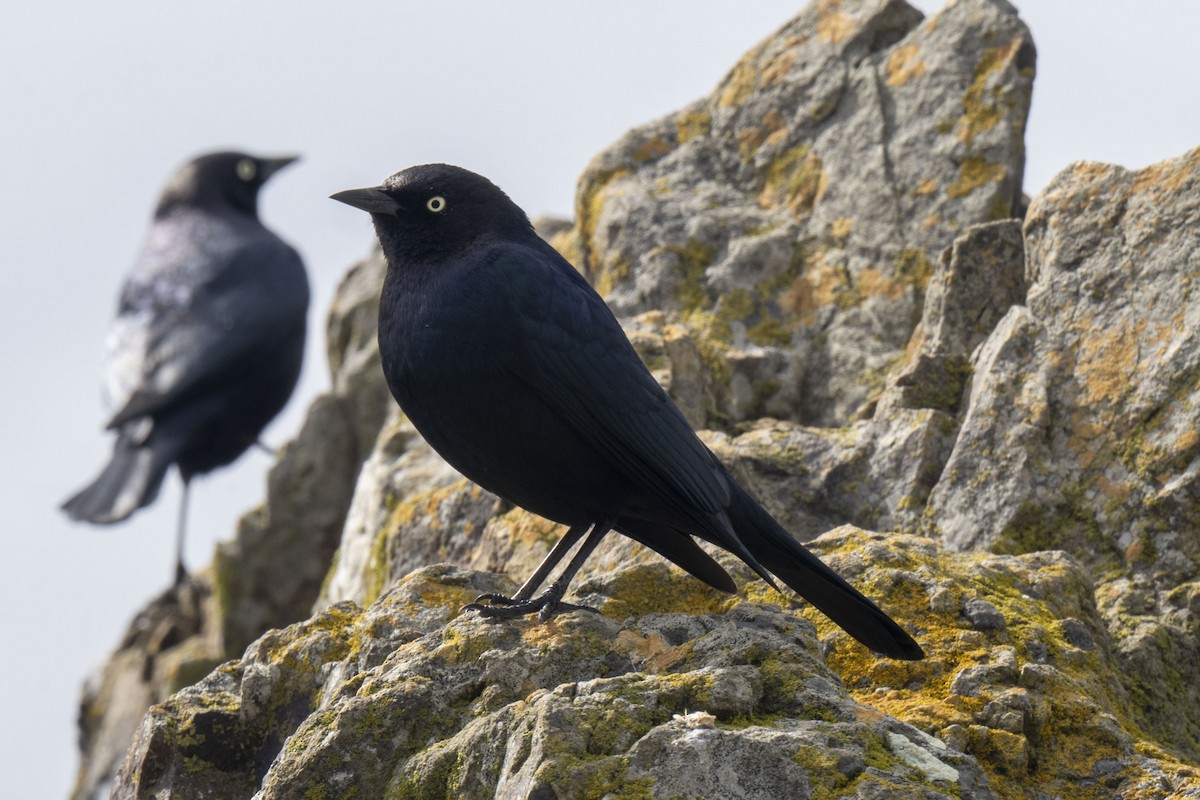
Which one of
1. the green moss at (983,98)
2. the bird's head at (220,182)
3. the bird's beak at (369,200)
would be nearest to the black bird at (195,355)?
the bird's head at (220,182)

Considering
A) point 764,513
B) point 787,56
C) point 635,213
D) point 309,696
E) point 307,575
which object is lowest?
point 307,575

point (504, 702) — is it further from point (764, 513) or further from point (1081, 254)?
point (1081, 254)

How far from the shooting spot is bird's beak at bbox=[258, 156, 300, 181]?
60.2 feet

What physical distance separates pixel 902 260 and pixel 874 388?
92 cm

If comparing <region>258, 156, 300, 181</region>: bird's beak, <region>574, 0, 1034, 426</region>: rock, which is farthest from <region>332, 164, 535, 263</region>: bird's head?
<region>258, 156, 300, 181</region>: bird's beak

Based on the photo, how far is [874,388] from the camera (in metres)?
8.25

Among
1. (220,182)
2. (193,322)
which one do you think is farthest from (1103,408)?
(220,182)

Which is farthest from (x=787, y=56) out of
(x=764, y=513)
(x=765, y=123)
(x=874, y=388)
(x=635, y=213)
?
(x=764, y=513)

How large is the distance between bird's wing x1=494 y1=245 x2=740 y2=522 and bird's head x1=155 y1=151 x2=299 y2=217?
12.3 m

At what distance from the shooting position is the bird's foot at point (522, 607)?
5324mm

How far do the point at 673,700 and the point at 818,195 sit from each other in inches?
220

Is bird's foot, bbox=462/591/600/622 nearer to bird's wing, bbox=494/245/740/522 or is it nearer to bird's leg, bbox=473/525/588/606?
bird's leg, bbox=473/525/588/606

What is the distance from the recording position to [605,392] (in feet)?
19.8

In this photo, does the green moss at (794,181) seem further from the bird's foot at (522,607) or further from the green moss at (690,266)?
the bird's foot at (522,607)
